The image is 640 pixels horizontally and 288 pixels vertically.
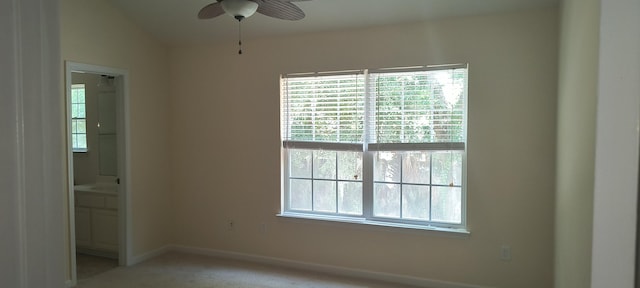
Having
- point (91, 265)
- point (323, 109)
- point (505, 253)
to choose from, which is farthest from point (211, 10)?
point (91, 265)

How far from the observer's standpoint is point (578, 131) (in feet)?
6.26

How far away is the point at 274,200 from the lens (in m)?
4.16

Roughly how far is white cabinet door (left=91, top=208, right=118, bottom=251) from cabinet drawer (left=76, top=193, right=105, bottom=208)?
0.23 ft

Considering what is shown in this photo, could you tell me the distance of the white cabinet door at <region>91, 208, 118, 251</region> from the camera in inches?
173

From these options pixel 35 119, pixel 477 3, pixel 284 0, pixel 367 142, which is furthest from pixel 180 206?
pixel 35 119

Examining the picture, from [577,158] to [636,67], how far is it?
94cm

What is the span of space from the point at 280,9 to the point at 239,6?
0.95 ft

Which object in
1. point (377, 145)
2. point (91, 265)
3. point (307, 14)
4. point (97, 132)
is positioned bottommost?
point (91, 265)

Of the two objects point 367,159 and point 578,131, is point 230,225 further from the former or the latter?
point 578,131

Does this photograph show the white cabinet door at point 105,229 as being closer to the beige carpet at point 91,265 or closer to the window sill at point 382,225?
the beige carpet at point 91,265

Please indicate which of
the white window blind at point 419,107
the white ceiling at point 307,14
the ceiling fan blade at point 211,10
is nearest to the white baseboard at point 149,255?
the white ceiling at point 307,14

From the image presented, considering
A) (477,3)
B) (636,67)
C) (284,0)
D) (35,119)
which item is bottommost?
(35,119)

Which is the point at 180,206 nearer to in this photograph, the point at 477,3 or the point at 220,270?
the point at 220,270

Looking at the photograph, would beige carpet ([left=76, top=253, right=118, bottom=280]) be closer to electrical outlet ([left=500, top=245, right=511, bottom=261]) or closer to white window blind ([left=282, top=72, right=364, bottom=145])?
white window blind ([left=282, top=72, right=364, bottom=145])
